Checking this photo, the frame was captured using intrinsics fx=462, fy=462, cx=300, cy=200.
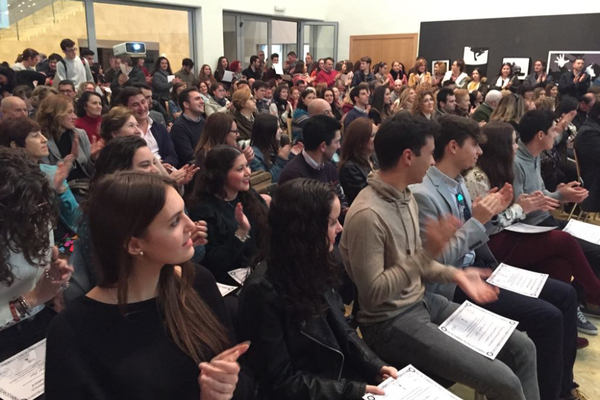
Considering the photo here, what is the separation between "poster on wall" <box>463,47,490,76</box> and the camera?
11922 mm

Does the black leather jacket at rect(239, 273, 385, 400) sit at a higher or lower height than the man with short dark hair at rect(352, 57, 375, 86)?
lower

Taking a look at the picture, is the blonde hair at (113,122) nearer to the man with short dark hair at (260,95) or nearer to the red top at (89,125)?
the red top at (89,125)

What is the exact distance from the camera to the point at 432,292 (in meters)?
2.23

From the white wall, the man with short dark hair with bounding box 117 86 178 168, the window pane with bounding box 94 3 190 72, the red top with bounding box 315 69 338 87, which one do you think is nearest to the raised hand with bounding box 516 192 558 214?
the man with short dark hair with bounding box 117 86 178 168

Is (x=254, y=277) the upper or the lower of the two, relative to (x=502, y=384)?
upper

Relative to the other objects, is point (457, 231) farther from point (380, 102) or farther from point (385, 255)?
point (380, 102)

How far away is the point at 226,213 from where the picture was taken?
8.23 ft

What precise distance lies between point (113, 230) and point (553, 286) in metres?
2.21

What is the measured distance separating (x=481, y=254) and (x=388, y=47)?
1205 centimetres

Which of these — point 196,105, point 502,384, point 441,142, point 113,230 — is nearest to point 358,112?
point 196,105

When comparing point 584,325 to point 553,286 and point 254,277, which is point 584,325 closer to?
point 553,286

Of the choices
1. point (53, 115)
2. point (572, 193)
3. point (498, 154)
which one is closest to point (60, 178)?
point (53, 115)

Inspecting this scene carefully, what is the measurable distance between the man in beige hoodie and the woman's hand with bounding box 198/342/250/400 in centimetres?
74

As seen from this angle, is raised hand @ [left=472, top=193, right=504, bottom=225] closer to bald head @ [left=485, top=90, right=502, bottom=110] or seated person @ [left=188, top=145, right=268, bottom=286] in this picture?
seated person @ [left=188, top=145, right=268, bottom=286]
